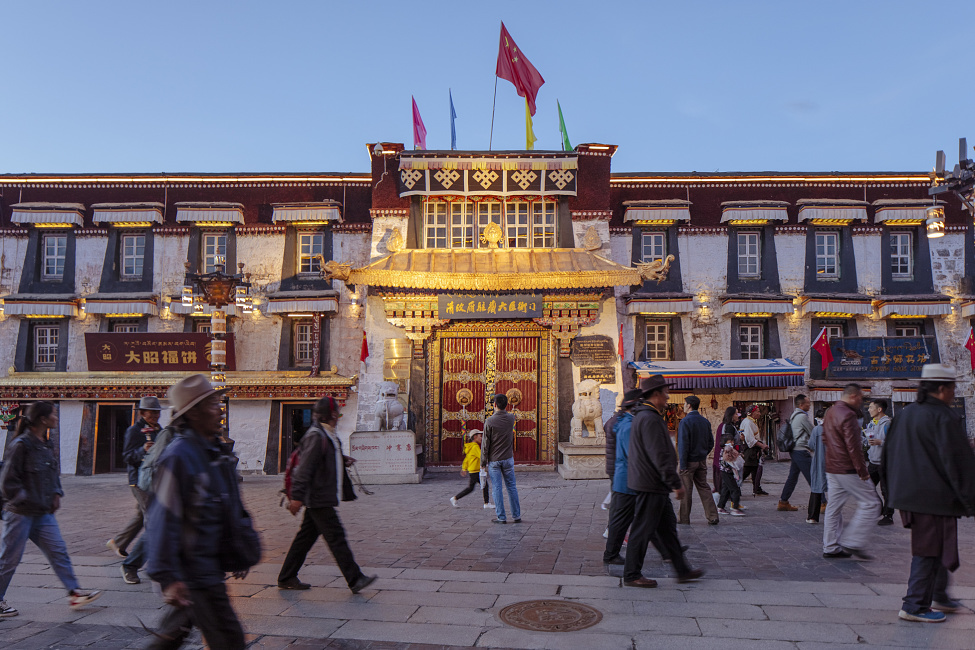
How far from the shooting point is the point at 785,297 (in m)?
19.6

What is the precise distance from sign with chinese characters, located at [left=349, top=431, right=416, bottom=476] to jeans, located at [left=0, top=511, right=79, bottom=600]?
10.4 meters

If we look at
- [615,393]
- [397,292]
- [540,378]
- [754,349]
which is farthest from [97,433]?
[754,349]

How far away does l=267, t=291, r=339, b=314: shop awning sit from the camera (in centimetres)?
1959

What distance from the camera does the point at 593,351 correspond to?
18.0 m

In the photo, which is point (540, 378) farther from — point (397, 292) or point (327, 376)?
point (327, 376)

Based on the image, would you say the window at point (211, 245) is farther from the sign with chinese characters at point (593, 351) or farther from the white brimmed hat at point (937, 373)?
the white brimmed hat at point (937, 373)

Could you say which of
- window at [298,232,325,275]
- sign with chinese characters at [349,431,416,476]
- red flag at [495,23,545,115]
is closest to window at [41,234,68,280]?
window at [298,232,325,275]

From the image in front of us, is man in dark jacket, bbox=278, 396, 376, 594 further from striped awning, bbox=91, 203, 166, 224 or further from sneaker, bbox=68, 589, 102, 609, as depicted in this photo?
striped awning, bbox=91, 203, 166, 224

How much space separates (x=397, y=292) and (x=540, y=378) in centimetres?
464

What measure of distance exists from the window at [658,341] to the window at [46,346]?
1835 centimetres

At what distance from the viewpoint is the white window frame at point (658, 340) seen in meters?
20.1

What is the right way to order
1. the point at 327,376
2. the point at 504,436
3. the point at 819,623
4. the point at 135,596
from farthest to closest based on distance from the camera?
the point at 327,376
the point at 504,436
the point at 135,596
the point at 819,623

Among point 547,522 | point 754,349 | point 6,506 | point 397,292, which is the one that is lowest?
point 547,522

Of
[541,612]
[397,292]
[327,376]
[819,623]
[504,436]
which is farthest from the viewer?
[327,376]
